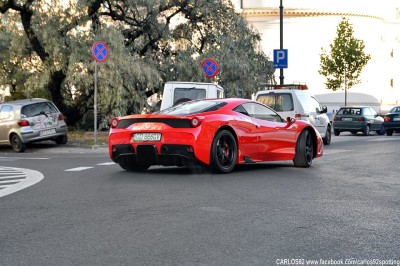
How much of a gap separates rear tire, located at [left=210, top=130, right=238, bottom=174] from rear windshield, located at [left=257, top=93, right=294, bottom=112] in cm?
1035

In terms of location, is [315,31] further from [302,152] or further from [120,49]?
[302,152]

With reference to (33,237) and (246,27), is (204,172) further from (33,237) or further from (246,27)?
(246,27)

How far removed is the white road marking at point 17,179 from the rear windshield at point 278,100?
9.86 m

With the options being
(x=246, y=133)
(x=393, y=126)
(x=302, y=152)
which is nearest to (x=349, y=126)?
(x=393, y=126)

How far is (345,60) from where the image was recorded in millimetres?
55406

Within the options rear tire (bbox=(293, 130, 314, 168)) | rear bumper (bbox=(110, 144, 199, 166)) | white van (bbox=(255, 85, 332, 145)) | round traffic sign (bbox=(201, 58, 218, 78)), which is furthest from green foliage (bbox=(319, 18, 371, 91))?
rear bumper (bbox=(110, 144, 199, 166))

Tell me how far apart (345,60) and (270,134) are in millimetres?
43818

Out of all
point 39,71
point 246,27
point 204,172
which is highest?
point 246,27

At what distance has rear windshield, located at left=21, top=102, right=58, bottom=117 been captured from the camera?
2239cm

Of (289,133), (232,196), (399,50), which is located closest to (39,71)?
(289,133)

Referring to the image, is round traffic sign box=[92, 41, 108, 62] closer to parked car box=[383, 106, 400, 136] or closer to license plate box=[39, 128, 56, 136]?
license plate box=[39, 128, 56, 136]

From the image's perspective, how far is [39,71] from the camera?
92.8 feet

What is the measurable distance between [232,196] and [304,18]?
57869mm

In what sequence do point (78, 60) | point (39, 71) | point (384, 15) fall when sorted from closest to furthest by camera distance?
1. point (78, 60)
2. point (39, 71)
3. point (384, 15)
